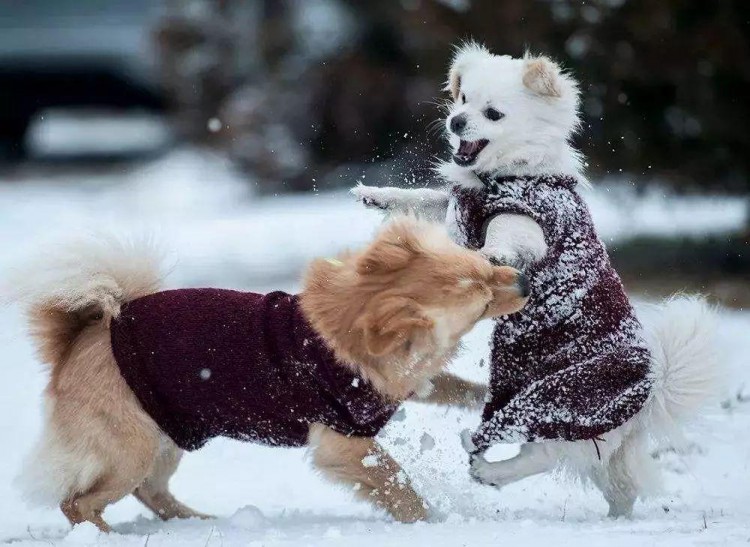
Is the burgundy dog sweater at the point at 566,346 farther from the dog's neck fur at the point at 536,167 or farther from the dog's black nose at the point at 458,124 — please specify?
the dog's black nose at the point at 458,124

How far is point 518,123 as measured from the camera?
14.1 feet

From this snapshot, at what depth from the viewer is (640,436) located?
408cm

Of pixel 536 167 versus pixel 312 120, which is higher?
pixel 536 167

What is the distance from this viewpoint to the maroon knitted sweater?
3771 millimetres

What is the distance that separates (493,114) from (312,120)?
38.4 ft

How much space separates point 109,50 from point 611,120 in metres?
14.4

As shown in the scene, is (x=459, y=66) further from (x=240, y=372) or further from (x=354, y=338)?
(x=240, y=372)

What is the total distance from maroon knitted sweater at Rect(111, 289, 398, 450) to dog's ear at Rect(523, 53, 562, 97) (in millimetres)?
1448

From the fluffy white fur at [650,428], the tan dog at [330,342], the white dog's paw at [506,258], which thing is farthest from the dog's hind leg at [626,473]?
the white dog's paw at [506,258]

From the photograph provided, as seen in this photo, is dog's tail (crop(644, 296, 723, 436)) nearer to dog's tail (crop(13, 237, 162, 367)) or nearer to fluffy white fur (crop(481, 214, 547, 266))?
fluffy white fur (crop(481, 214, 547, 266))

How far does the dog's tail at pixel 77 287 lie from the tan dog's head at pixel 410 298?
79 centimetres

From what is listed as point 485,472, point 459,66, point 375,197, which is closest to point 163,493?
point 485,472

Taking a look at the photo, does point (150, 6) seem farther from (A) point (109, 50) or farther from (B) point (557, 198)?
(B) point (557, 198)

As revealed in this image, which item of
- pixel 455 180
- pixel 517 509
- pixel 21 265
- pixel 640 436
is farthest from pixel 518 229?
pixel 21 265
